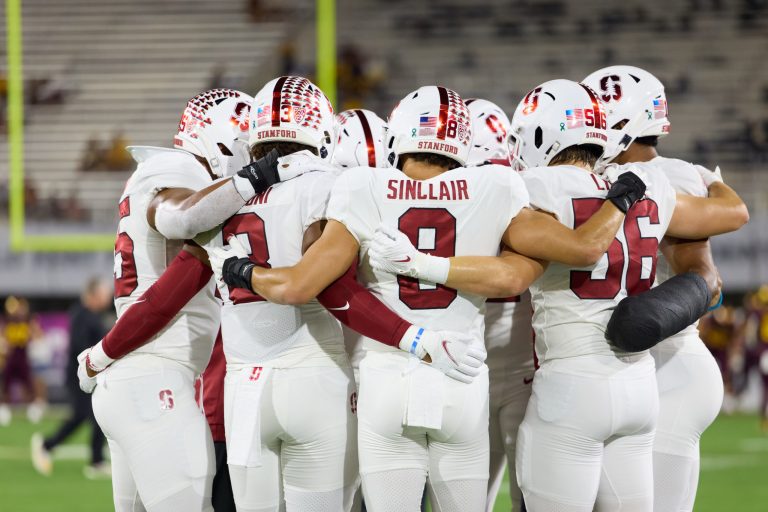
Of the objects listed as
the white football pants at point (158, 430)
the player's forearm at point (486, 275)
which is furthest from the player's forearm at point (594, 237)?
the white football pants at point (158, 430)

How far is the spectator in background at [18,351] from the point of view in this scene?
50.7 feet

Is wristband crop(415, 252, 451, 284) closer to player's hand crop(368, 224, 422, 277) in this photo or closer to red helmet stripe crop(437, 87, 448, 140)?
player's hand crop(368, 224, 422, 277)

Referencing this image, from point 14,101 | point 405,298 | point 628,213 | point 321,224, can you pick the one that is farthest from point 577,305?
point 14,101

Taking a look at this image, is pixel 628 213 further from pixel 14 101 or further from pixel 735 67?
pixel 735 67

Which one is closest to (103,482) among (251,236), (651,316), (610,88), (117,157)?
(251,236)

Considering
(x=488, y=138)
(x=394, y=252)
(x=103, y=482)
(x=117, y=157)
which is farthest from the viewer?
(x=117, y=157)

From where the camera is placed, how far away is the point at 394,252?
3408 mm

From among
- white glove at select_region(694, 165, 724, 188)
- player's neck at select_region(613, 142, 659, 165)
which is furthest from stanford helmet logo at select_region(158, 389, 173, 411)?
white glove at select_region(694, 165, 724, 188)

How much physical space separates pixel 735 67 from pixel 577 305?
49.0ft

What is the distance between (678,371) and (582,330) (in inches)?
24.7

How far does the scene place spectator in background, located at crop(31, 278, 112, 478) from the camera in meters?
9.70

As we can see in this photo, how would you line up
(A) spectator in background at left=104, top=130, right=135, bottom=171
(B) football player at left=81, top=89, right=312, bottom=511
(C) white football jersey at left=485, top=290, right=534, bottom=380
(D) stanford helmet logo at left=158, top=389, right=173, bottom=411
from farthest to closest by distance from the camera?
(A) spectator in background at left=104, top=130, right=135, bottom=171, (C) white football jersey at left=485, top=290, right=534, bottom=380, (D) stanford helmet logo at left=158, top=389, right=173, bottom=411, (B) football player at left=81, top=89, right=312, bottom=511

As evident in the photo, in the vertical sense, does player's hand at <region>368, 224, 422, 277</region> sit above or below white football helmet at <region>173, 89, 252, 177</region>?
below

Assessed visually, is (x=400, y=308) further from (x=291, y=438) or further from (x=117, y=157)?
(x=117, y=157)
